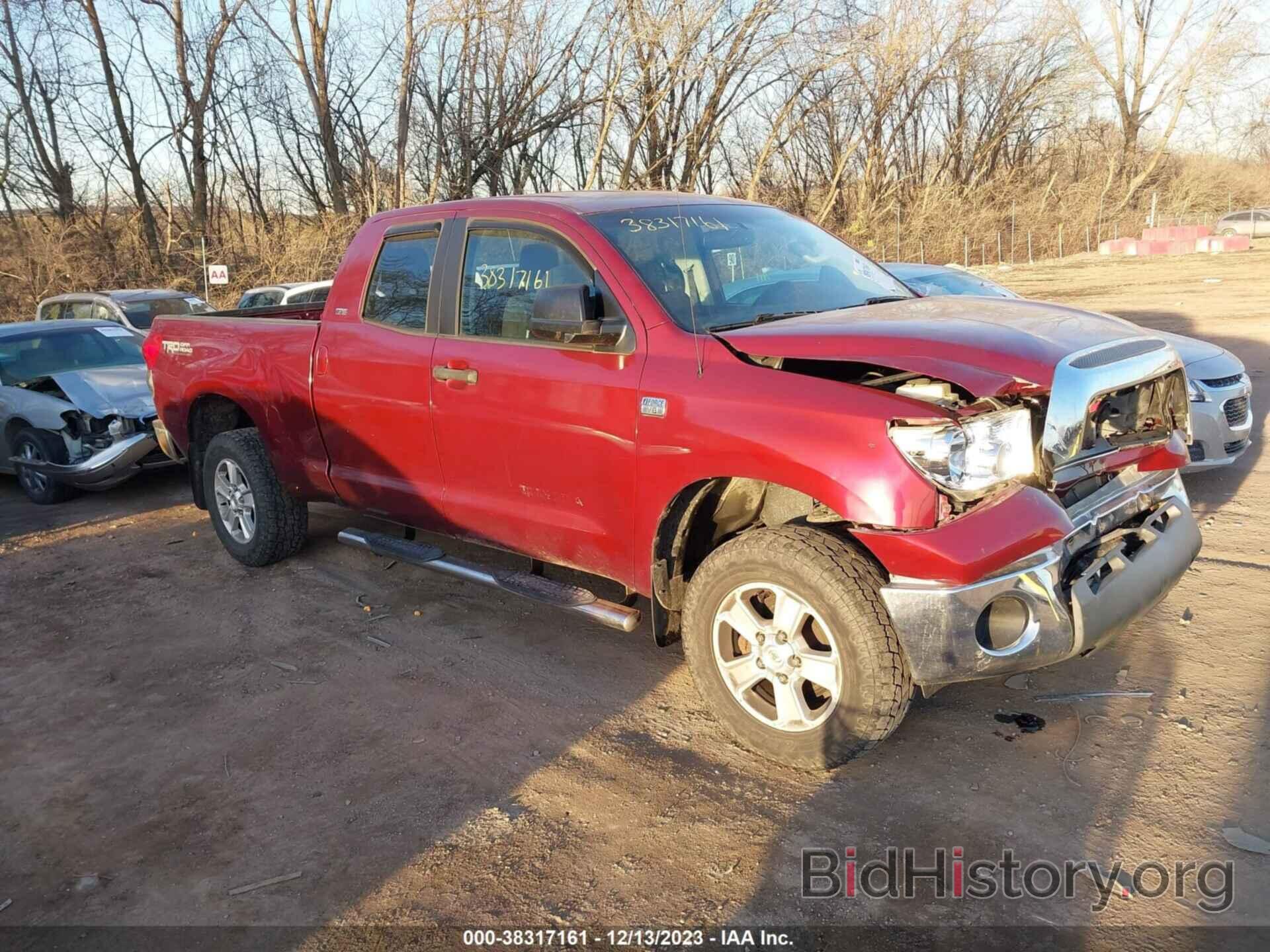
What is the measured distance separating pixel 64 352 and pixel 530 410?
7.05 meters

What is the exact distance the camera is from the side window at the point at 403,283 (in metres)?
4.84

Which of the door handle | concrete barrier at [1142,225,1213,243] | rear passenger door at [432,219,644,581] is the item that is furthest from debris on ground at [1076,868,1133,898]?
concrete barrier at [1142,225,1213,243]

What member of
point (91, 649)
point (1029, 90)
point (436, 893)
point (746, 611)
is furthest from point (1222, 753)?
point (1029, 90)

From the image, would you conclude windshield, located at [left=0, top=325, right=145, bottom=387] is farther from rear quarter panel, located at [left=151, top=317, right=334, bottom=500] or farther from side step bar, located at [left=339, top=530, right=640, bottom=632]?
side step bar, located at [left=339, top=530, right=640, bottom=632]

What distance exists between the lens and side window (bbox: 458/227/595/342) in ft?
13.9

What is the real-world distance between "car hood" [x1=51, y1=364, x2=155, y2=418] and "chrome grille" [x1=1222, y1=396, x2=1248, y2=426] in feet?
26.1

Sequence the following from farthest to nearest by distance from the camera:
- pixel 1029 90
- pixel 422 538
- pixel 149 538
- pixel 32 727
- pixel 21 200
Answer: pixel 1029 90, pixel 21 200, pixel 149 538, pixel 422 538, pixel 32 727

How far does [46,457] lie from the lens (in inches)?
323

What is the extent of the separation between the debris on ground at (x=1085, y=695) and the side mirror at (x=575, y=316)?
2.23 m

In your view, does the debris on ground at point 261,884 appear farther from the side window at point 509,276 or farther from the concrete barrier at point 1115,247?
the concrete barrier at point 1115,247

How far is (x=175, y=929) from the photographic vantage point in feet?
9.43

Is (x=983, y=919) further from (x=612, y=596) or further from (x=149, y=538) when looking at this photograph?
(x=149, y=538)

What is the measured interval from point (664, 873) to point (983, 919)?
92cm

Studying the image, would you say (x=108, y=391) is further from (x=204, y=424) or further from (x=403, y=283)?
(x=403, y=283)
